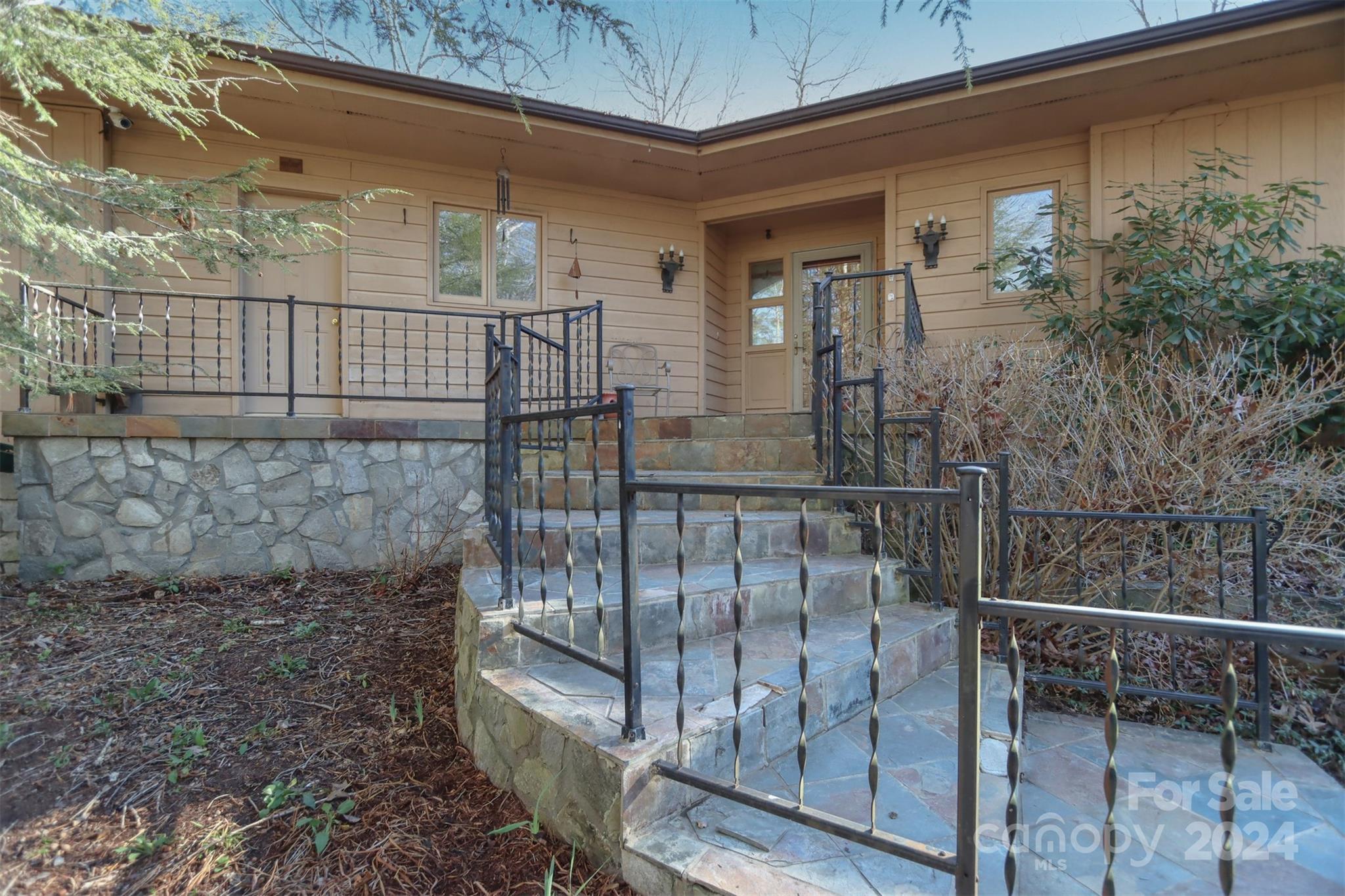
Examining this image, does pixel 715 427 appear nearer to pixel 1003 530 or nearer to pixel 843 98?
pixel 1003 530

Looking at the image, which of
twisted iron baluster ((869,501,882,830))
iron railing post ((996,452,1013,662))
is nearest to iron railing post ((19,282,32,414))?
twisted iron baluster ((869,501,882,830))

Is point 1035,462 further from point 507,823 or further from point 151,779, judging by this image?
point 151,779

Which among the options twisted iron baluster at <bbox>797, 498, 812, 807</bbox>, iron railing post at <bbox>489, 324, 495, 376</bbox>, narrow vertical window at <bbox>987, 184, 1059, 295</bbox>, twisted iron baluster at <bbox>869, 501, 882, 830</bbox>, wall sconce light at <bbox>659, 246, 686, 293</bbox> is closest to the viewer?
twisted iron baluster at <bbox>869, 501, 882, 830</bbox>

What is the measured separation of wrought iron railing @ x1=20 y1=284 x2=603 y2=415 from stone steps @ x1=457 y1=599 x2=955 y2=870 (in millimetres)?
2821

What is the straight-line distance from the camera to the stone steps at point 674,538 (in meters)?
2.74

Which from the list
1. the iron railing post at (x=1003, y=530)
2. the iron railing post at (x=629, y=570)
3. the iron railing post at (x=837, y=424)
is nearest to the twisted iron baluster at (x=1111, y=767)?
the iron railing post at (x=629, y=570)

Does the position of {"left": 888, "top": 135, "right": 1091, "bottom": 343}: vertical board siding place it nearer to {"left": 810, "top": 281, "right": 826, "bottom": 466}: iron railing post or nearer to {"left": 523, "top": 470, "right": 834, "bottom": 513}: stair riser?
{"left": 810, "top": 281, "right": 826, "bottom": 466}: iron railing post

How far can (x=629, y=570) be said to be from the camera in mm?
1614

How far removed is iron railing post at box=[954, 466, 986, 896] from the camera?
3.65 ft

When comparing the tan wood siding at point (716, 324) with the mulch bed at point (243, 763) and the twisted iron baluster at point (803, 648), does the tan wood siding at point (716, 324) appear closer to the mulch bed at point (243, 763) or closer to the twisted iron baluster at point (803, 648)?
the mulch bed at point (243, 763)

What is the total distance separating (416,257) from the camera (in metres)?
5.75

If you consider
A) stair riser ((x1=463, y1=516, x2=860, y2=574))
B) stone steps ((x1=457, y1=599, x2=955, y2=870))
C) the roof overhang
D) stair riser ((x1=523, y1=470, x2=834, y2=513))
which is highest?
the roof overhang

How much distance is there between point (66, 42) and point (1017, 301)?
6.21m

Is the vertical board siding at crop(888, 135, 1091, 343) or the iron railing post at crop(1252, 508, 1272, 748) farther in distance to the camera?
the vertical board siding at crop(888, 135, 1091, 343)
